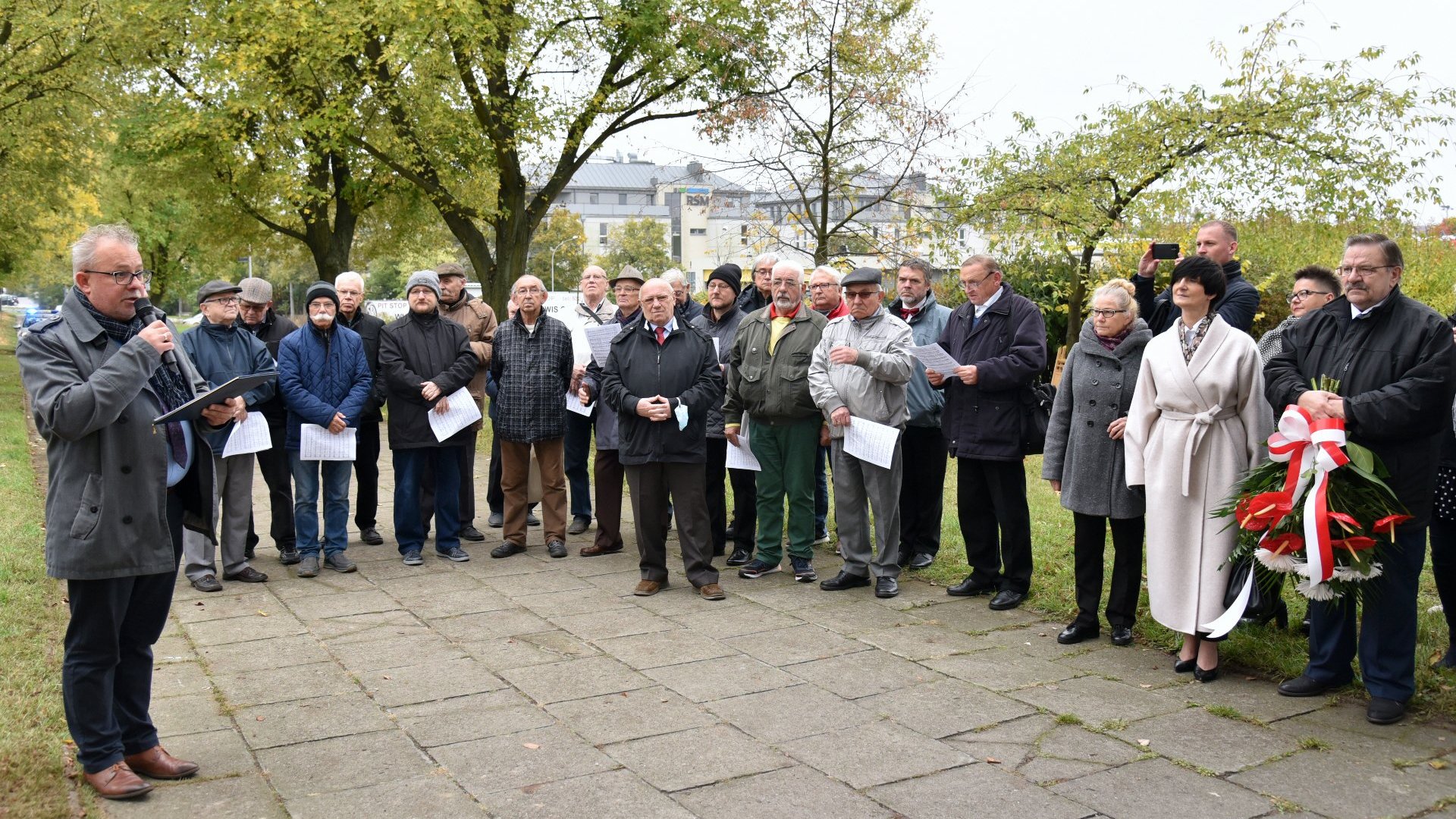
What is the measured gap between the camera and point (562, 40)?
1928 centimetres

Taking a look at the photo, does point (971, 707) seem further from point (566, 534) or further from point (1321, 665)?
point (566, 534)

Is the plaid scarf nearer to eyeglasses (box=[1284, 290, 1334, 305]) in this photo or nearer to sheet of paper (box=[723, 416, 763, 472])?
sheet of paper (box=[723, 416, 763, 472])

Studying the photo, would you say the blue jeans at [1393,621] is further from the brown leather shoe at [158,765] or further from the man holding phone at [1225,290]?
the brown leather shoe at [158,765]

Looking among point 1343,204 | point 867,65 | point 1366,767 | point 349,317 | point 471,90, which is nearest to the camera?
point 1366,767

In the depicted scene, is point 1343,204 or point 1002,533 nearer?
point 1002,533

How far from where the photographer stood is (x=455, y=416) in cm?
840

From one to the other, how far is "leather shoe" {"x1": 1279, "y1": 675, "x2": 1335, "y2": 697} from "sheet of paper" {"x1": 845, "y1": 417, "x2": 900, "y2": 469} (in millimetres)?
2581

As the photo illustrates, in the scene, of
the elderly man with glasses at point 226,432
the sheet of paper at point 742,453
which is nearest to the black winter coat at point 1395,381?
the sheet of paper at point 742,453

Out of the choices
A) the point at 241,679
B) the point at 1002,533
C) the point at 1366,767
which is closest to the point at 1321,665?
the point at 1366,767

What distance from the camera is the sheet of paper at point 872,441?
7.21m

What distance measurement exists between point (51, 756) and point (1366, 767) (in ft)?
16.5

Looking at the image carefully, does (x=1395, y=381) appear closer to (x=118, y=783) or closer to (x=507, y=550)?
(x=118, y=783)

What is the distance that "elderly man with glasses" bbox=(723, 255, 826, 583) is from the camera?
25.0ft

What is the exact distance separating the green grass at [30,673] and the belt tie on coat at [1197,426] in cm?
482
